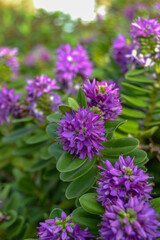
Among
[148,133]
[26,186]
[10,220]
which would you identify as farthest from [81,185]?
[26,186]

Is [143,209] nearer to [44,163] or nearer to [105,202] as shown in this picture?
[105,202]

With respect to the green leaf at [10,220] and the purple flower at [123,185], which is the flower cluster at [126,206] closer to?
the purple flower at [123,185]

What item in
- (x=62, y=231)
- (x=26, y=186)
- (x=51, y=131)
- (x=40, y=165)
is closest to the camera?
(x=62, y=231)

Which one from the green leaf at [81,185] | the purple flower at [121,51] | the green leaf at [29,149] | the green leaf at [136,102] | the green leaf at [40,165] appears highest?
the purple flower at [121,51]

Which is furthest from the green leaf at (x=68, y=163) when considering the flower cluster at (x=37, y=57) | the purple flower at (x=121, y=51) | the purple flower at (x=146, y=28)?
the flower cluster at (x=37, y=57)

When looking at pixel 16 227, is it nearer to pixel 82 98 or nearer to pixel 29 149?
pixel 29 149

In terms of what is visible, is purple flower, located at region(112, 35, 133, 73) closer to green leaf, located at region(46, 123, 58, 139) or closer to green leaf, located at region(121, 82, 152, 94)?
green leaf, located at region(121, 82, 152, 94)
